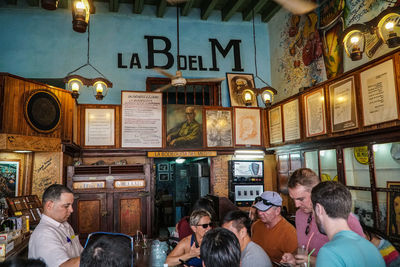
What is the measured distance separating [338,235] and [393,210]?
12.0 ft

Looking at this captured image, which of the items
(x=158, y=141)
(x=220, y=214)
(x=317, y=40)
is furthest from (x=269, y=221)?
(x=317, y=40)

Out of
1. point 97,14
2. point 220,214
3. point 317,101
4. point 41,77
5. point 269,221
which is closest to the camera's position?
point 269,221

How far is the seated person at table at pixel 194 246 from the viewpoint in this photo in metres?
3.11

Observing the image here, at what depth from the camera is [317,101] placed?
20.3 ft

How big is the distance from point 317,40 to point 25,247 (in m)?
7.20

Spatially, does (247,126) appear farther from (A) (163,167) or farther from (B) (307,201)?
(A) (163,167)

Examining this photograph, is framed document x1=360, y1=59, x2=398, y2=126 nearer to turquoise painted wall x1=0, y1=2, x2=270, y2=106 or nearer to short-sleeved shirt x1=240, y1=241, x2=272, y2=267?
short-sleeved shirt x1=240, y1=241, x2=272, y2=267

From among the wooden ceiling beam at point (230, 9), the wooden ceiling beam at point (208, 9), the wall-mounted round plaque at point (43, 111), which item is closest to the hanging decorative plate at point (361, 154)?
the wooden ceiling beam at point (230, 9)

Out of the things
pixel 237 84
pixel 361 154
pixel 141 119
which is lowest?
pixel 361 154

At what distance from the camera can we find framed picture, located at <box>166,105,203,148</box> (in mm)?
7660

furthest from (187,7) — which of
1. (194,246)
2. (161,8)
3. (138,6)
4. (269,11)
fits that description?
(194,246)

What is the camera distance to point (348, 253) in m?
1.62

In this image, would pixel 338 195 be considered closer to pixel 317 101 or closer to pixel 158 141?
pixel 317 101

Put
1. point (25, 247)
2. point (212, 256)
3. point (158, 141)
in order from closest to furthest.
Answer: point (212, 256)
point (25, 247)
point (158, 141)
